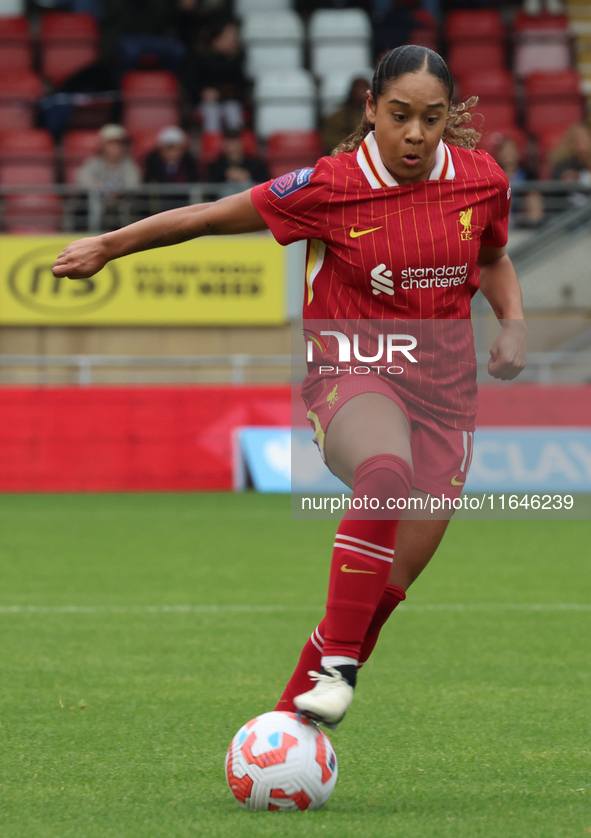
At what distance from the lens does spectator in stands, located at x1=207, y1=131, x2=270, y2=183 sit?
14.2 meters

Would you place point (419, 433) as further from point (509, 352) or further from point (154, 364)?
point (154, 364)

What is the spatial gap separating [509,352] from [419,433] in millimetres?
364

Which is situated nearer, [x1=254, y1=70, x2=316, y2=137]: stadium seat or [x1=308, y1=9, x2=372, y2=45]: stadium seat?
[x1=254, y1=70, x2=316, y2=137]: stadium seat

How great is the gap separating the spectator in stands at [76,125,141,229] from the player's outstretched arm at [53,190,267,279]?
1132cm

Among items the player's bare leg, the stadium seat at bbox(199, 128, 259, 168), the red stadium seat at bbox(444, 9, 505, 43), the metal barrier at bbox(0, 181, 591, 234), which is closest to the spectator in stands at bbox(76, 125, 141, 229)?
the metal barrier at bbox(0, 181, 591, 234)

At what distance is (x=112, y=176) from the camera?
14.4m

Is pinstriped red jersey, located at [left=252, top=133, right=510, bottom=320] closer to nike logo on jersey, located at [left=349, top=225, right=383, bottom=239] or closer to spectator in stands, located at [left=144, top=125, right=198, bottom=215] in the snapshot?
nike logo on jersey, located at [left=349, top=225, right=383, bottom=239]

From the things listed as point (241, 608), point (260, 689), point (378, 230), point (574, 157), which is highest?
point (574, 157)

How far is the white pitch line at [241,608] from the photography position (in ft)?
19.7

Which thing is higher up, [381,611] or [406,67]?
[406,67]

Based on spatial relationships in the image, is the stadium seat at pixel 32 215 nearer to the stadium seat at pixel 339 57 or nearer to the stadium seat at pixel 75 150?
the stadium seat at pixel 75 150

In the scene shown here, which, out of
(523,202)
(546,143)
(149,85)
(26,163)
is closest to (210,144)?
(149,85)

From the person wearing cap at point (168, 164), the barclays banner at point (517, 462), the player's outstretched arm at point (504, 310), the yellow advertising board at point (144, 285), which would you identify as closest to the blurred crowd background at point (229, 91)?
the person wearing cap at point (168, 164)

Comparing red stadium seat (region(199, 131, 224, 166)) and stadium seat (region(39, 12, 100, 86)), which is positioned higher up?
stadium seat (region(39, 12, 100, 86))
